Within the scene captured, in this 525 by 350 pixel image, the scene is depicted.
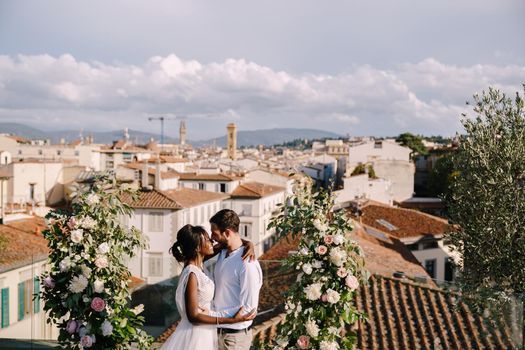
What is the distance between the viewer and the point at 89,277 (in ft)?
16.8

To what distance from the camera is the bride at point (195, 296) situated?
4176mm

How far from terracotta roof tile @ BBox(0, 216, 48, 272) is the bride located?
766 cm

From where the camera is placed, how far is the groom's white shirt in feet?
14.3

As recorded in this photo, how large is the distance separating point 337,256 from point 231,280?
921 mm

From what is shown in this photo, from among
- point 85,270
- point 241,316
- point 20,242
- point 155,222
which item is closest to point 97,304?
point 85,270

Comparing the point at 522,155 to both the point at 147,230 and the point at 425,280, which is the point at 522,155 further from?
the point at 147,230

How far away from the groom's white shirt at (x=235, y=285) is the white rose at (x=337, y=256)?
0.69 meters

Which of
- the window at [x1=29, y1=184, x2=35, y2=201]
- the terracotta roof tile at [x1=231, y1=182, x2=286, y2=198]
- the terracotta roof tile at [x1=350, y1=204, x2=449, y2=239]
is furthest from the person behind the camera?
the terracotta roof tile at [x1=231, y1=182, x2=286, y2=198]

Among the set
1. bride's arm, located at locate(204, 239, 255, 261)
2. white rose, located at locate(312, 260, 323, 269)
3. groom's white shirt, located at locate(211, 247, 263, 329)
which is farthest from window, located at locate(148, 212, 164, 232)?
groom's white shirt, located at locate(211, 247, 263, 329)

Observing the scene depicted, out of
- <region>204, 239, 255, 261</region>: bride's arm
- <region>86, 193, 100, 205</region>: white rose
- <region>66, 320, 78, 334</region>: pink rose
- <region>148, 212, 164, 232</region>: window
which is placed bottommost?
<region>148, 212, 164, 232</region>: window

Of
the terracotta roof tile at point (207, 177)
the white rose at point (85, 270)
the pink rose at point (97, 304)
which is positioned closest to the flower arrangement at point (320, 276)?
the pink rose at point (97, 304)

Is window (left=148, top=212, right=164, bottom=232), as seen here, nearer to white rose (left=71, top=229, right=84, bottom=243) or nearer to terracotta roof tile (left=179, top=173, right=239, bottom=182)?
terracotta roof tile (left=179, top=173, right=239, bottom=182)

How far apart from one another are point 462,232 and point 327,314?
22.7 feet

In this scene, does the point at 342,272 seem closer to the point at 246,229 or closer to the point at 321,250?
the point at 321,250
